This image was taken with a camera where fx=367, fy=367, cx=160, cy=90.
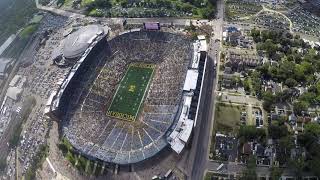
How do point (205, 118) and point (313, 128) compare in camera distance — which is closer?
point (313, 128)

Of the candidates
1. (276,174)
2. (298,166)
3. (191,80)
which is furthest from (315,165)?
(191,80)

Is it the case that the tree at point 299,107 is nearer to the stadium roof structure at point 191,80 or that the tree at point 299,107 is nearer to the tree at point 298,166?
the tree at point 298,166

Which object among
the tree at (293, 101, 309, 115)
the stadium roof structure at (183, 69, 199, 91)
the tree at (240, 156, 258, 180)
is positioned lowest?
the tree at (240, 156, 258, 180)

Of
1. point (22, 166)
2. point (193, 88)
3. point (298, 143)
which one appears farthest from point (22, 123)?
point (298, 143)

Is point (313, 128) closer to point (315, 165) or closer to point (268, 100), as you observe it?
point (315, 165)

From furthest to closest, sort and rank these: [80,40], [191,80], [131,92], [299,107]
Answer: [80,40] < [131,92] < [191,80] < [299,107]

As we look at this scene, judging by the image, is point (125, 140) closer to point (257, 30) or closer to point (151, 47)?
point (151, 47)

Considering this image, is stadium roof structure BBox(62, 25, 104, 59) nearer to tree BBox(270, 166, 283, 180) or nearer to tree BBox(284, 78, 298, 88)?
tree BBox(284, 78, 298, 88)

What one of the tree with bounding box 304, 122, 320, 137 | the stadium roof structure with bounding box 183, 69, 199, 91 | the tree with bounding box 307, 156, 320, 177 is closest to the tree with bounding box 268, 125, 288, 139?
the tree with bounding box 304, 122, 320, 137
